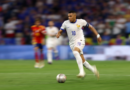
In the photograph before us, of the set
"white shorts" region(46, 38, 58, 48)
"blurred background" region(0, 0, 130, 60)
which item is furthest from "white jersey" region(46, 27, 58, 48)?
"blurred background" region(0, 0, 130, 60)

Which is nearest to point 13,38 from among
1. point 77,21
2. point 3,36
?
point 3,36

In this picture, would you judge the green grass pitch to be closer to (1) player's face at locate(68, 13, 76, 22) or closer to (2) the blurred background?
(1) player's face at locate(68, 13, 76, 22)

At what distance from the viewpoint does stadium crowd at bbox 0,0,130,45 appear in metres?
19.9

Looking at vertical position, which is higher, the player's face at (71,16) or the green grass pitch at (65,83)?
the player's face at (71,16)

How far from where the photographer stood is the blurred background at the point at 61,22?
63.3 ft

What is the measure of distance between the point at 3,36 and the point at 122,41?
28.6 feet

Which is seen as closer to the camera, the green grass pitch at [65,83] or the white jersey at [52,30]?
the green grass pitch at [65,83]

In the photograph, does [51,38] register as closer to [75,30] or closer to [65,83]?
[75,30]

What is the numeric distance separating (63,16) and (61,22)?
2.52 feet

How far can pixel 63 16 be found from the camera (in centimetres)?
2220

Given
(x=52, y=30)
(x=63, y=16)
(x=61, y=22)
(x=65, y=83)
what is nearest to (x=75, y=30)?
(x=65, y=83)

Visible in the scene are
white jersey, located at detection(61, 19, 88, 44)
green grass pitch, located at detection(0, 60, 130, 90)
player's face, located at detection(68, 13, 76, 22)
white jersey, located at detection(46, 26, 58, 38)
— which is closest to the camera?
green grass pitch, located at detection(0, 60, 130, 90)

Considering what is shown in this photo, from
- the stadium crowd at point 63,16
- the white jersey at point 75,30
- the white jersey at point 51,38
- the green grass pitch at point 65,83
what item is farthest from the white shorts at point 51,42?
the white jersey at point 75,30

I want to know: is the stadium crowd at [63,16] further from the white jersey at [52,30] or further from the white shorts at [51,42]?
the white jersey at [52,30]
